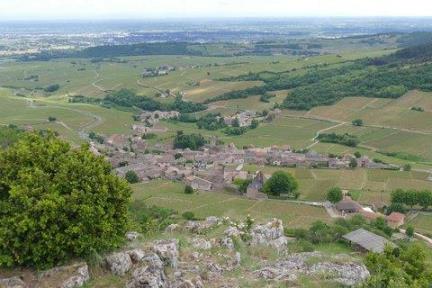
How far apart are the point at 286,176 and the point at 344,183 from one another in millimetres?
10241

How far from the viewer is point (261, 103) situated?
5305 inches

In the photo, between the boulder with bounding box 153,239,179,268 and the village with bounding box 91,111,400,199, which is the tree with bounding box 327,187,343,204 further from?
the boulder with bounding box 153,239,179,268

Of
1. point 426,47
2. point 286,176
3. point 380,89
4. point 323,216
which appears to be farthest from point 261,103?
point 323,216

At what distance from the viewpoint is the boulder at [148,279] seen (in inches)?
825

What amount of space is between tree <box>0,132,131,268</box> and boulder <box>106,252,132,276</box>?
663 mm

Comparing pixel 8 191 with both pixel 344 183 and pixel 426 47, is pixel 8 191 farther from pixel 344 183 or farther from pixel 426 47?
pixel 426 47

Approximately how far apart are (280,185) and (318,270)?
40.0 meters

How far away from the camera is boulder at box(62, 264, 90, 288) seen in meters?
21.0

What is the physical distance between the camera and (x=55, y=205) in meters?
21.8

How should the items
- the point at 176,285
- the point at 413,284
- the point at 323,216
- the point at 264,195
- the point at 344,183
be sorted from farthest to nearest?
the point at 344,183, the point at 264,195, the point at 323,216, the point at 413,284, the point at 176,285

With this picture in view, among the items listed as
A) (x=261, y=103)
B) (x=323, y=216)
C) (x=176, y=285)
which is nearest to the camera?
(x=176, y=285)

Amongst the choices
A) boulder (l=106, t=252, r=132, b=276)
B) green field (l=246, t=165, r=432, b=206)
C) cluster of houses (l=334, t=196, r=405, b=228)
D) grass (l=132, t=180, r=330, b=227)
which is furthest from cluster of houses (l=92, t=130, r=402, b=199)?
boulder (l=106, t=252, r=132, b=276)

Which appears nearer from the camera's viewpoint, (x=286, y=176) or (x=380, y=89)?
(x=286, y=176)

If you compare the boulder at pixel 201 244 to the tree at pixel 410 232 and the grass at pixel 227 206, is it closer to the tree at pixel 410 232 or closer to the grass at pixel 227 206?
the grass at pixel 227 206
